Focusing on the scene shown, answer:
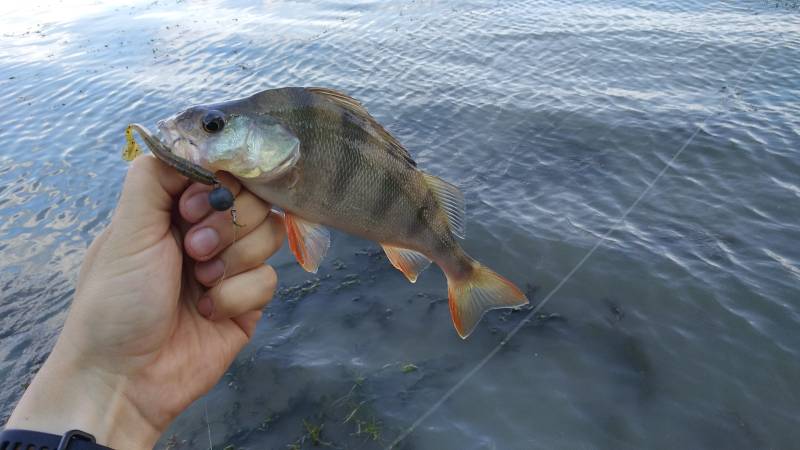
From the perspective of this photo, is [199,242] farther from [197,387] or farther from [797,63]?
[797,63]

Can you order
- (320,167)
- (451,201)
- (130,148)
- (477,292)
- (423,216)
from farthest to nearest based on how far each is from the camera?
(477,292) → (451,201) → (423,216) → (320,167) → (130,148)

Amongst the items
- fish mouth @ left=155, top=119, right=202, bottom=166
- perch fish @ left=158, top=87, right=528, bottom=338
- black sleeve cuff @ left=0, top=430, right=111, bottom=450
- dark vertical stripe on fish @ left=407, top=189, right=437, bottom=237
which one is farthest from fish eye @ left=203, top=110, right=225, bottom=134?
black sleeve cuff @ left=0, top=430, right=111, bottom=450

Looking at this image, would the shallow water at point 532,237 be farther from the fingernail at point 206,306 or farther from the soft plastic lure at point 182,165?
the soft plastic lure at point 182,165

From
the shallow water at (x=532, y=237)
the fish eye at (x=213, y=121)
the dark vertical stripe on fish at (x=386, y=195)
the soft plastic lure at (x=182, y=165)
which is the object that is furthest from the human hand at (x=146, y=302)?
the shallow water at (x=532, y=237)

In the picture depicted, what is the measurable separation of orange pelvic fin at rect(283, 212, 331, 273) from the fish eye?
0.57 metres

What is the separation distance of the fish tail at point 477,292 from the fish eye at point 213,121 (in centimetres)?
178

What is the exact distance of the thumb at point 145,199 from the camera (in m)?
2.26

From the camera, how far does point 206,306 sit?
2.68 metres

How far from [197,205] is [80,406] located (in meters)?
1.06

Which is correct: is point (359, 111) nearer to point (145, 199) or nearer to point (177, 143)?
point (177, 143)

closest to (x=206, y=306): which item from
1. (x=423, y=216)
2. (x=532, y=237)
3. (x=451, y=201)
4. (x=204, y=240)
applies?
(x=204, y=240)

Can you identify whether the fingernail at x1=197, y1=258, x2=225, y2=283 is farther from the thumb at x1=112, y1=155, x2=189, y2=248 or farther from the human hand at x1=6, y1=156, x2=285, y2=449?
the thumb at x1=112, y1=155, x2=189, y2=248

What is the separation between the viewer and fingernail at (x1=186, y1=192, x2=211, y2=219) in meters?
2.37

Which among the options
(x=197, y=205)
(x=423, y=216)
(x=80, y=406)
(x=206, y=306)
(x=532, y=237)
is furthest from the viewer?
(x=532, y=237)
